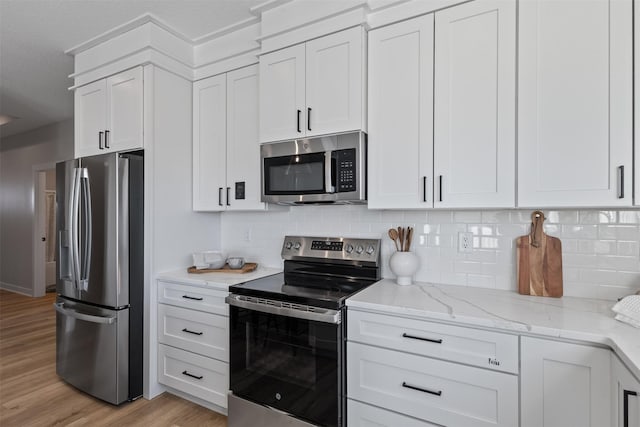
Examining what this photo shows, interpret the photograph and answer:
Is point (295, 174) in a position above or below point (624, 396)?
above

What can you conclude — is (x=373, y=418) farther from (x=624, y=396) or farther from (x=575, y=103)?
(x=575, y=103)

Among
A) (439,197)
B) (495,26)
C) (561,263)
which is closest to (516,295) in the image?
(561,263)

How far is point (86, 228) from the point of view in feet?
8.04

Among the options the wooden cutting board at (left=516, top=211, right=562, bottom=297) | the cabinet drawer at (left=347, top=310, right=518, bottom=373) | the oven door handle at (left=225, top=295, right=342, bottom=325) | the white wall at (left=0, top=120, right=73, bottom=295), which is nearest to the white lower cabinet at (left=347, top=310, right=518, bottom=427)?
the cabinet drawer at (left=347, top=310, right=518, bottom=373)

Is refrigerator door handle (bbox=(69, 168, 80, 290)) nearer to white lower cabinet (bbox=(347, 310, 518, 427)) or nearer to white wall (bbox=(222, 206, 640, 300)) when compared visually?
white wall (bbox=(222, 206, 640, 300))

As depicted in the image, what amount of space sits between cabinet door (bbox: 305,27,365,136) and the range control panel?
75cm

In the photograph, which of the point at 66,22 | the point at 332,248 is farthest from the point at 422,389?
the point at 66,22

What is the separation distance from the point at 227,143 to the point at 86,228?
3.84 ft

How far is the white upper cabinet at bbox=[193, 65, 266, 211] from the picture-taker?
2.48 metres

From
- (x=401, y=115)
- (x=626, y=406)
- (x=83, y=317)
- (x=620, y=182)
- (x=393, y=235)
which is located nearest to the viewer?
(x=626, y=406)

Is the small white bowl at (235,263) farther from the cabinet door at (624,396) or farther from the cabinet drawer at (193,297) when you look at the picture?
the cabinet door at (624,396)

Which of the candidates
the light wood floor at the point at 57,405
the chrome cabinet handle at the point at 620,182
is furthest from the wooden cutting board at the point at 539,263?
the light wood floor at the point at 57,405

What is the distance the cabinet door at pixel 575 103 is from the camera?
143 cm

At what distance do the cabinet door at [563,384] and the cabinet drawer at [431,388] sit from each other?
65mm
